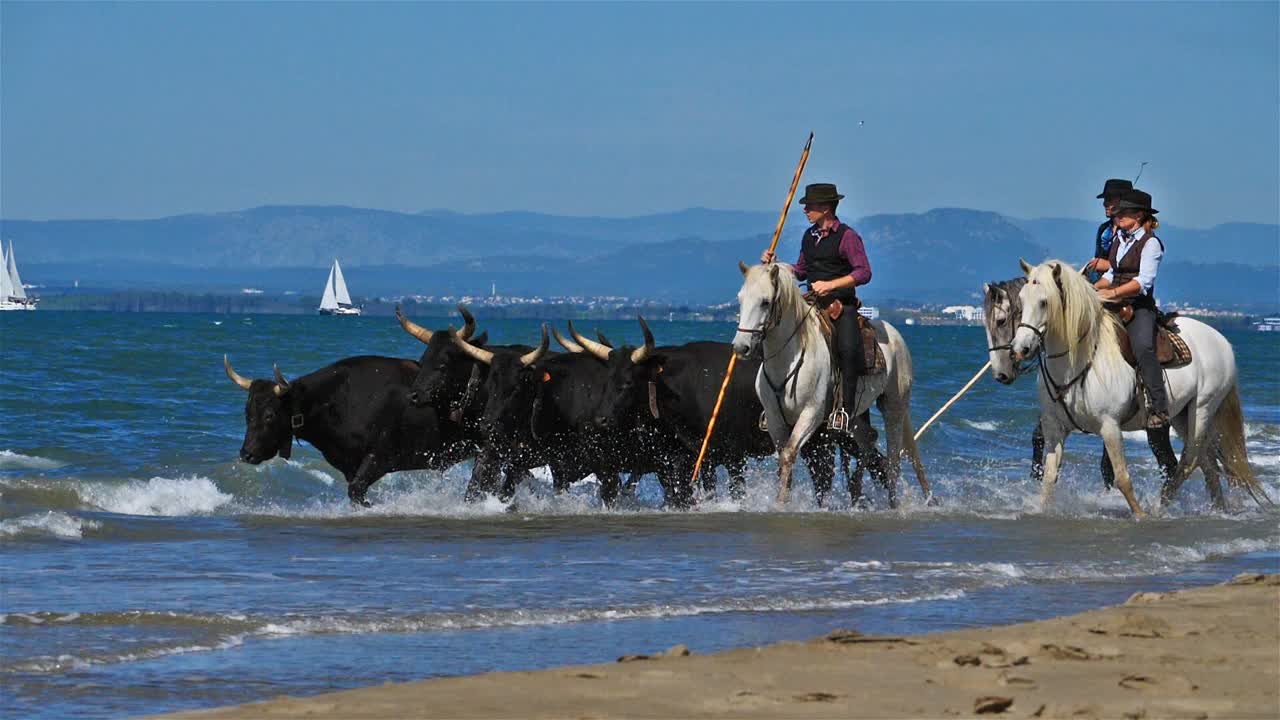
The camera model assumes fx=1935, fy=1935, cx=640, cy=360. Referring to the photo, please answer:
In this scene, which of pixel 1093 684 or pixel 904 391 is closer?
pixel 1093 684

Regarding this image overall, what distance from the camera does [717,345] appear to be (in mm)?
16922

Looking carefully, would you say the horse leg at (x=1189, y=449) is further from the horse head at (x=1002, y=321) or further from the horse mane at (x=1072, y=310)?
the horse head at (x=1002, y=321)

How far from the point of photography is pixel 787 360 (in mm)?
15039

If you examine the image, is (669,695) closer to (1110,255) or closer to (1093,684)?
(1093,684)

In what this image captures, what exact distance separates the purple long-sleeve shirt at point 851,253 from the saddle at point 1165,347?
2057 millimetres

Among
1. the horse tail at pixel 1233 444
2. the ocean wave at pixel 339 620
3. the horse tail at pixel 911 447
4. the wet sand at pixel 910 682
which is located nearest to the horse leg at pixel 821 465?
the horse tail at pixel 911 447

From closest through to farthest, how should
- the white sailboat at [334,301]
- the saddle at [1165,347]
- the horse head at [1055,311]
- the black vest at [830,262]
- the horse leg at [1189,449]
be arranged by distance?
the horse head at [1055,311] < the saddle at [1165,347] < the black vest at [830,262] < the horse leg at [1189,449] < the white sailboat at [334,301]

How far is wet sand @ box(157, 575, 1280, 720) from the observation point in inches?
285

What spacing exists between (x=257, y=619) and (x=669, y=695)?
313 cm

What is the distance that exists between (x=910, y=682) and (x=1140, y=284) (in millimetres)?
8169

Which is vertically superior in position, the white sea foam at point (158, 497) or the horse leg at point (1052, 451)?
the horse leg at point (1052, 451)

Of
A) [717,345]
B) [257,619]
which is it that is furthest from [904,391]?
[257,619]

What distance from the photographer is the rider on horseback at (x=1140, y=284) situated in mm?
15133

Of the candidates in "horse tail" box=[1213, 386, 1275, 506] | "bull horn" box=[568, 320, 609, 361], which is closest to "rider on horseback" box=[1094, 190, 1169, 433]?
"horse tail" box=[1213, 386, 1275, 506]
